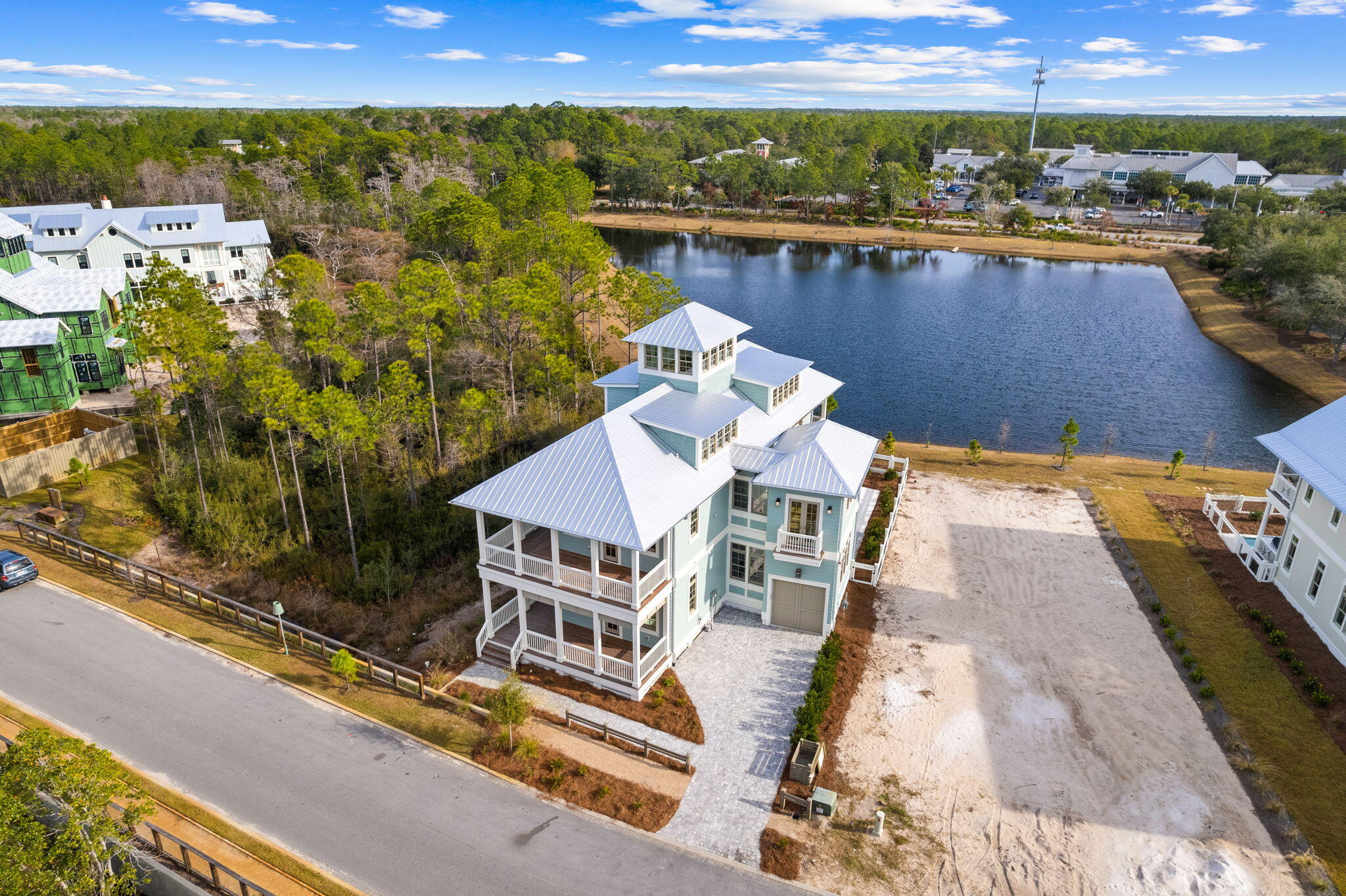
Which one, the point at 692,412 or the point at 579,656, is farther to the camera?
the point at 692,412

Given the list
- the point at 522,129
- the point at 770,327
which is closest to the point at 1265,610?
the point at 770,327

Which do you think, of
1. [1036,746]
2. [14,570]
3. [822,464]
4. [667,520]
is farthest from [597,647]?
[14,570]

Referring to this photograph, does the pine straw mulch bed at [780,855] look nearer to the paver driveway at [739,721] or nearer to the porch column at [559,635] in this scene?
the paver driveway at [739,721]

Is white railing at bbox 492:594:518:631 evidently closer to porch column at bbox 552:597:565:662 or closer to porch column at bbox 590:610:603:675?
porch column at bbox 552:597:565:662

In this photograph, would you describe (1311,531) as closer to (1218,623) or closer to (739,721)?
(1218,623)

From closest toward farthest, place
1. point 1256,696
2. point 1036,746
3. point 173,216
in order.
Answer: point 1036,746, point 1256,696, point 173,216

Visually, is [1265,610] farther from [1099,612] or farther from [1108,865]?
[1108,865]

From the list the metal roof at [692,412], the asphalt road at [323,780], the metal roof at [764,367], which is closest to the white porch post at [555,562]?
the metal roof at [692,412]
